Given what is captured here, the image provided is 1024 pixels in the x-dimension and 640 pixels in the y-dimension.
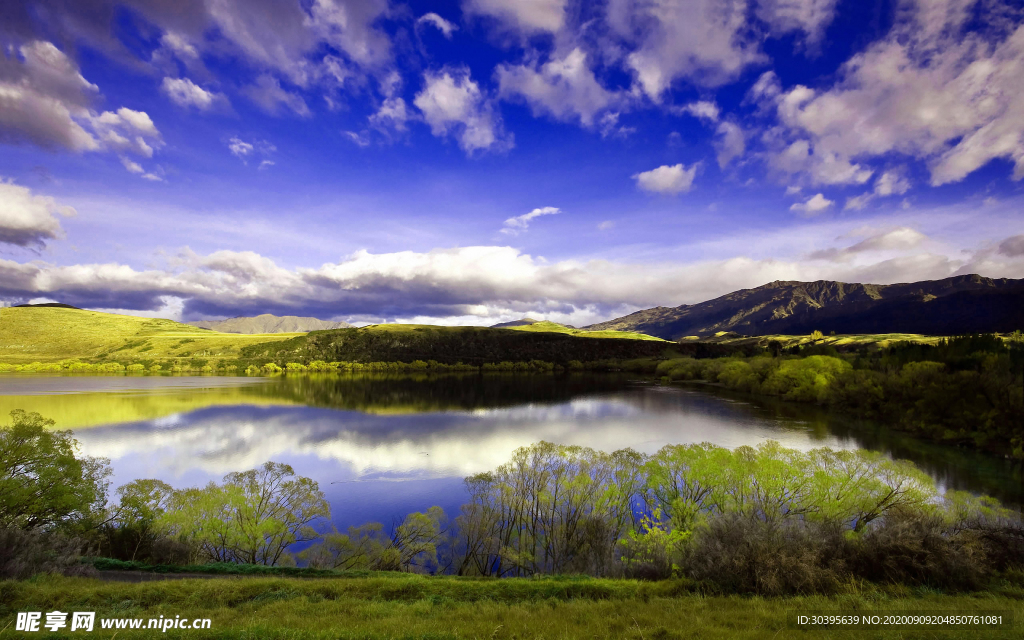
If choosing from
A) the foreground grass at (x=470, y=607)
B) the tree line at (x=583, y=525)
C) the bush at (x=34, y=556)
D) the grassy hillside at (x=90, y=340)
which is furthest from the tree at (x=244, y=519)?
the grassy hillside at (x=90, y=340)

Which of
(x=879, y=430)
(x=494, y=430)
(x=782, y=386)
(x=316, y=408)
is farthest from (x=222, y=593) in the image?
(x=782, y=386)

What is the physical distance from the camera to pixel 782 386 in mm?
64438

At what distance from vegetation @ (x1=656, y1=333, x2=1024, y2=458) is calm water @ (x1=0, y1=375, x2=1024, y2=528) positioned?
239 cm

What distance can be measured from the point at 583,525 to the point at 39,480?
A: 66.5 feet

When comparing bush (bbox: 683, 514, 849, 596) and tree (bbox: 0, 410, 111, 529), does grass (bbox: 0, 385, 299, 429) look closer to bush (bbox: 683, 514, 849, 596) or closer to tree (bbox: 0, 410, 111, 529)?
tree (bbox: 0, 410, 111, 529)

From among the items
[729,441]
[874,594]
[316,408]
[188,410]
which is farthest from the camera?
[316,408]

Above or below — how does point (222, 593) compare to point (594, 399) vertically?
above

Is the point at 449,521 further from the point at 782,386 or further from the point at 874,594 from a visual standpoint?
the point at 782,386

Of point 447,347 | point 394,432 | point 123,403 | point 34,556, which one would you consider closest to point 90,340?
point 123,403

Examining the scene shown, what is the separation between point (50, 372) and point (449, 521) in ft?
385

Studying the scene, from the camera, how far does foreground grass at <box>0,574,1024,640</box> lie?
7.18m

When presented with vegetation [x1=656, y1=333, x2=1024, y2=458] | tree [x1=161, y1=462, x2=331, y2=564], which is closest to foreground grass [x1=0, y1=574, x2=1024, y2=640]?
tree [x1=161, y1=462, x2=331, y2=564]

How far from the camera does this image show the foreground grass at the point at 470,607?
7184 mm

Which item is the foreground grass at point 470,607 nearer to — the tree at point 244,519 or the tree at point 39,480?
the tree at point 39,480
